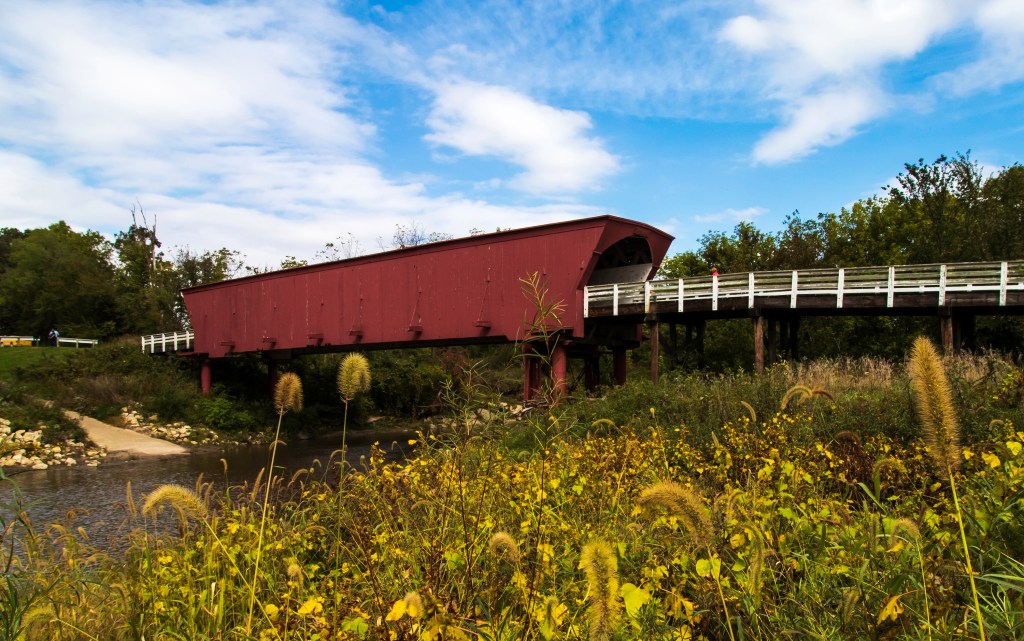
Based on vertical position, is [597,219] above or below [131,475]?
above

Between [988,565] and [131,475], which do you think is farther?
[131,475]

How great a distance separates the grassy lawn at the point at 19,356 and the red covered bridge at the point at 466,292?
40.7 feet

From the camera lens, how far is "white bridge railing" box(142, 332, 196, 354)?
3294 centimetres

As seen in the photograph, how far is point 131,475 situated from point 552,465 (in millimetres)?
17505

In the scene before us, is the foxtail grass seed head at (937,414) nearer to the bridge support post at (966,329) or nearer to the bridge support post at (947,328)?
the bridge support post at (947,328)

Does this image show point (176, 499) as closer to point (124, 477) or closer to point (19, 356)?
point (124, 477)

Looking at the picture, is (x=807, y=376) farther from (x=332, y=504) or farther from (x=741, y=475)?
(x=332, y=504)

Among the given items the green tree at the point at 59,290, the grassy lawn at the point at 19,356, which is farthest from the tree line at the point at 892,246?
the green tree at the point at 59,290

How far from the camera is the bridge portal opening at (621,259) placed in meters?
19.9

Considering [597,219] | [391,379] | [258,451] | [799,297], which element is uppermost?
[597,219]

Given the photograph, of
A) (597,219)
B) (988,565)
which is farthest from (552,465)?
(597,219)

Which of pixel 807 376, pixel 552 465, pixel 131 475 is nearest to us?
pixel 552 465

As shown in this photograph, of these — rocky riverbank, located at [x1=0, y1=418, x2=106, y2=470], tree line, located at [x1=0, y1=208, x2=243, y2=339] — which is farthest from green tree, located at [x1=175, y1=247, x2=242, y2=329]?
rocky riverbank, located at [x1=0, y1=418, x2=106, y2=470]

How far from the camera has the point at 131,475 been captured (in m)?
18.4
